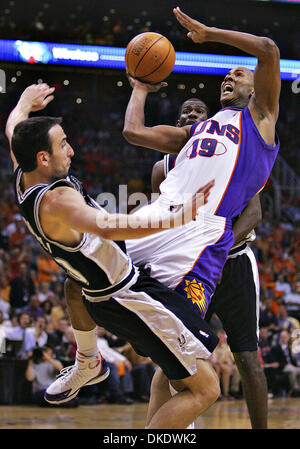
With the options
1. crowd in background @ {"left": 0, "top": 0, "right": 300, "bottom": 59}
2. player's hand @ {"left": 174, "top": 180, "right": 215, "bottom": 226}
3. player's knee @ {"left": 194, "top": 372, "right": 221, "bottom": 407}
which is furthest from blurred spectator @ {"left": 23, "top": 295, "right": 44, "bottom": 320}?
player's hand @ {"left": 174, "top": 180, "right": 215, "bottom": 226}

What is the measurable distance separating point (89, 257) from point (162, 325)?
50 cm

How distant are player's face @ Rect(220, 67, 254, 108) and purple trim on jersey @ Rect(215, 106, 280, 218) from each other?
0.38 metres

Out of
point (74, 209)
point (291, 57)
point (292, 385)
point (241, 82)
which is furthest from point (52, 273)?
point (74, 209)

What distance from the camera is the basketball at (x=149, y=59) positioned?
3.65 metres

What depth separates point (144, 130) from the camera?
145 inches

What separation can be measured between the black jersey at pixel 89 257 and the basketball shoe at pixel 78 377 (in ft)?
3.09

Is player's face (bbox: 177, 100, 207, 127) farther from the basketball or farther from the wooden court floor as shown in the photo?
the wooden court floor

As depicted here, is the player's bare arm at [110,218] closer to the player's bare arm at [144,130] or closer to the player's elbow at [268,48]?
the player's bare arm at [144,130]

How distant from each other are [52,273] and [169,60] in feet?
22.6

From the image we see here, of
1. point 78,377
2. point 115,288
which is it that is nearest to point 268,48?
point 115,288

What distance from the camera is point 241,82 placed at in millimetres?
4023

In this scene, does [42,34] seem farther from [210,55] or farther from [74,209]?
[74,209]

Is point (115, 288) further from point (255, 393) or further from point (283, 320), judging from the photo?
point (283, 320)

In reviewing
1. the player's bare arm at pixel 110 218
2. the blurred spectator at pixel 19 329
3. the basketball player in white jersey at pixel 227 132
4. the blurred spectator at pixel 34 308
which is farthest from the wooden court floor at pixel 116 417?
the player's bare arm at pixel 110 218
